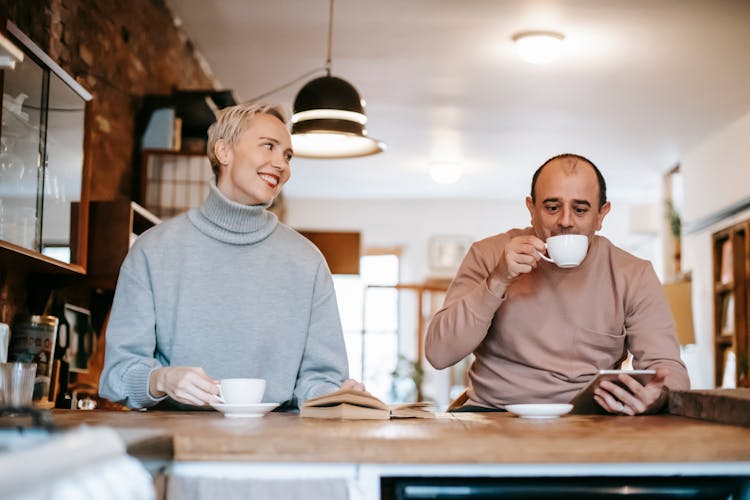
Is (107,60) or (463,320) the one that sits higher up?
→ (107,60)

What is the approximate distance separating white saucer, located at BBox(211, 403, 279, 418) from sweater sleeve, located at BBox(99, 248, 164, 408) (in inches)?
12.9

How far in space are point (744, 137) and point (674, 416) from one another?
5.85m

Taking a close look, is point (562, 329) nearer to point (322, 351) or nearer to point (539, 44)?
point (322, 351)

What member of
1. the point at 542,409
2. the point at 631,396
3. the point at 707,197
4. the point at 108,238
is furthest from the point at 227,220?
the point at 707,197

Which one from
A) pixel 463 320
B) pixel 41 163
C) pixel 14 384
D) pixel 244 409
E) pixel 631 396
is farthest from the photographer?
pixel 41 163

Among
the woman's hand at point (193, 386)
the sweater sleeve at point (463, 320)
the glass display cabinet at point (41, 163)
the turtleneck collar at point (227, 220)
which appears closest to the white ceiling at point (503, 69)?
the glass display cabinet at point (41, 163)

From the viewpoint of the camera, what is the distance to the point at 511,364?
262 centimetres

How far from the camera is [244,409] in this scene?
1768mm

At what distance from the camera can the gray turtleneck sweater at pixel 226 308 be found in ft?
7.02

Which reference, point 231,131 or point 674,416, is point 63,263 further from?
point 674,416

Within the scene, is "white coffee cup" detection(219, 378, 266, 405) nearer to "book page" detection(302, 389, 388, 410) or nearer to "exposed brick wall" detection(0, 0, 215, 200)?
"book page" detection(302, 389, 388, 410)

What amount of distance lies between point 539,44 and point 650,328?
317cm

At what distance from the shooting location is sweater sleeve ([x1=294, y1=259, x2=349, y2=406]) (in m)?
2.25

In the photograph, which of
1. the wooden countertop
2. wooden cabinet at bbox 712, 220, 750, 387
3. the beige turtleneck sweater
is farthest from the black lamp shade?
wooden cabinet at bbox 712, 220, 750, 387
